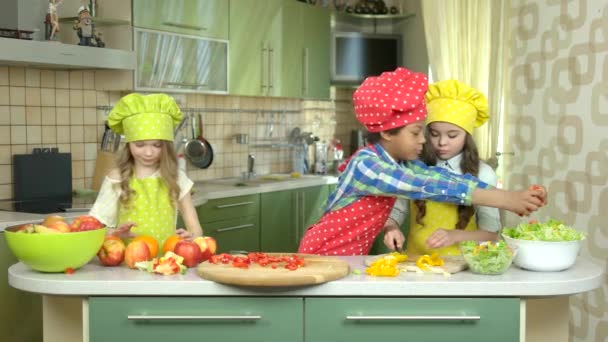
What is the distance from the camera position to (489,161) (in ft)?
14.8

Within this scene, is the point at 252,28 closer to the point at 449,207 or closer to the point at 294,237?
the point at 294,237

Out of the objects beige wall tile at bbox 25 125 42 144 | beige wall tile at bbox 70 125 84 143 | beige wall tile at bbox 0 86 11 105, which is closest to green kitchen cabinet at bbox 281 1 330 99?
beige wall tile at bbox 70 125 84 143

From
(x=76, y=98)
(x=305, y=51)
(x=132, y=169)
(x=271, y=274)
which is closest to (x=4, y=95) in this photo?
(x=76, y=98)

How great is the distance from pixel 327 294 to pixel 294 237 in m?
3.09

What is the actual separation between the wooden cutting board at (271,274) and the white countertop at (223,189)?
146 cm

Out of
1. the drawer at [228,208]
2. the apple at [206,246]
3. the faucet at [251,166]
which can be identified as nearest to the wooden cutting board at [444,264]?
Result: the apple at [206,246]

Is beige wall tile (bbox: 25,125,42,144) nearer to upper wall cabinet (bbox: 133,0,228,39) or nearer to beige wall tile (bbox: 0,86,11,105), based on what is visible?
beige wall tile (bbox: 0,86,11,105)

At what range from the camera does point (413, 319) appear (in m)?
2.00

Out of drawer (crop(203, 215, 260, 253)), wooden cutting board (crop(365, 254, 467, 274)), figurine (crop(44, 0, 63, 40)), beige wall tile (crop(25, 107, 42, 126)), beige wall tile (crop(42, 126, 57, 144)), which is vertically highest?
figurine (crop(44, 0, 63, 40))

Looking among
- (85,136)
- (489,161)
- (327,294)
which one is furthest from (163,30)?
(327,294)

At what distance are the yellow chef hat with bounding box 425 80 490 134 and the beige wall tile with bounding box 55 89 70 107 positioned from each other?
7.12 feet

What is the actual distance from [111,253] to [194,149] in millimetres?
2726

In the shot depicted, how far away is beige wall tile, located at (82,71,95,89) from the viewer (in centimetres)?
421

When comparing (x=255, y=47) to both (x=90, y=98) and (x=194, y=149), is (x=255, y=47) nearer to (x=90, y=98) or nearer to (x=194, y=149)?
(x=194, y=149)
